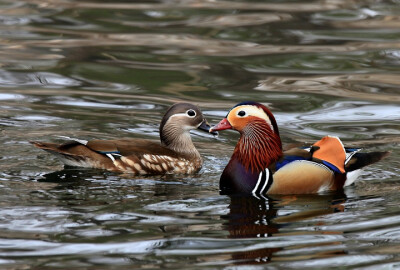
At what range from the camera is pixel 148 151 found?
340 inches

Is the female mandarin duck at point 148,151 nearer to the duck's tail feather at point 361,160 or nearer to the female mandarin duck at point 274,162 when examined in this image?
the female mandarin duck at point 274,162

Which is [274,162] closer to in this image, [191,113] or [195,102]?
[191,113]

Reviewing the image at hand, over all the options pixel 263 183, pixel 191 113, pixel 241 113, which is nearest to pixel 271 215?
pixel 263 183

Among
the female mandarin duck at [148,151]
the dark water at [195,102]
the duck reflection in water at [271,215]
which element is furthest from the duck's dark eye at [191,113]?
the duck reflection in water at [271,215]

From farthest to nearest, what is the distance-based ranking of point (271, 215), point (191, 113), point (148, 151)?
1. point (191, 113)
2. point (148, 151)
3. point (271, 215)

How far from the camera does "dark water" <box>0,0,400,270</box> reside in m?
6.23

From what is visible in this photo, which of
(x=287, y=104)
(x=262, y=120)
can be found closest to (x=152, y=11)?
(x=287, y=104)

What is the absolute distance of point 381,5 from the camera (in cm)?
1578

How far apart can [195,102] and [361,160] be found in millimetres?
3416

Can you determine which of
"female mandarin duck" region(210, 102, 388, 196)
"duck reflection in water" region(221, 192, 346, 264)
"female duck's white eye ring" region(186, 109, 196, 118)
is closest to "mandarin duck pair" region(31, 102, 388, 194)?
"female mandarin duck" region(210, 102, 388, 196)

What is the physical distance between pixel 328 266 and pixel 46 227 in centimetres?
206

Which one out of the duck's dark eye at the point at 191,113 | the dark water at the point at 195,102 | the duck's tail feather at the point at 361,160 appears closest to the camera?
the dark water at the point at 195,102

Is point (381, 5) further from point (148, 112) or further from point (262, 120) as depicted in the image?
point (262, 120)

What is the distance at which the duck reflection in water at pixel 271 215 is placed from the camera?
6121 millimetres
